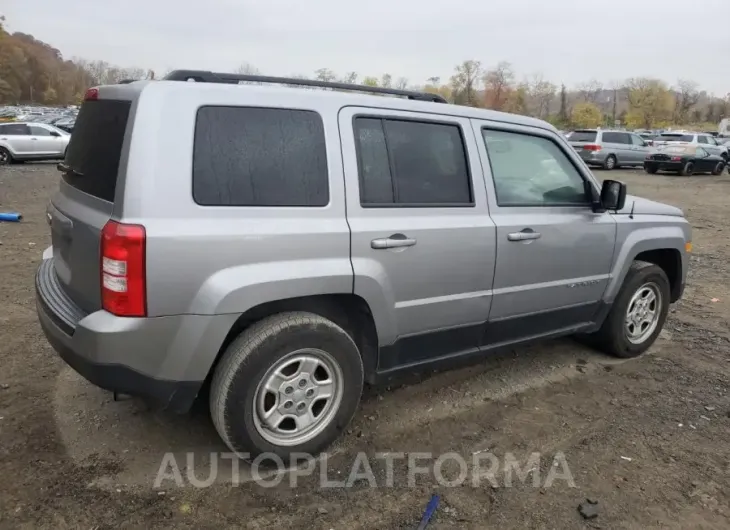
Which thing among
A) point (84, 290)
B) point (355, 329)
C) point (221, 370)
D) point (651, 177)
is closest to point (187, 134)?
point (84, 290)

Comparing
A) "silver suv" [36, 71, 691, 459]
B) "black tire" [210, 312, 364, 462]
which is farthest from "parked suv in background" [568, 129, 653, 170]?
"black tire" [210, 312, 364, 462]

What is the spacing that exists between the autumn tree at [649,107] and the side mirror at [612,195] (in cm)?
8831

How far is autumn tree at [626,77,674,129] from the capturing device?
82500 millimetres

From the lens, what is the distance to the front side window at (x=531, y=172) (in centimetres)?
367

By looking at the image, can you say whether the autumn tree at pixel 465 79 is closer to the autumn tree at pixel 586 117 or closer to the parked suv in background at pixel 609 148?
the autumn tree at pixel 586 117

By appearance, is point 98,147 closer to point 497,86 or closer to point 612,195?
point 612,195

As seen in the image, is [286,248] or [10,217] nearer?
[286,248]

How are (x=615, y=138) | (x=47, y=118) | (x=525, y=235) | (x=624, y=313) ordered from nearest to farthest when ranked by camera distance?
(x=525, y=235) → (x=624, y=313) → (x=615, y=138) → (x=47, y=118)

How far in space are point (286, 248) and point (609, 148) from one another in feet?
78.9

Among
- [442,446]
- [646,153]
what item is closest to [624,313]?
[442,446]

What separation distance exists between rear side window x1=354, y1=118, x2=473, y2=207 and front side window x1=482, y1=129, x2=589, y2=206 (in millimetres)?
273

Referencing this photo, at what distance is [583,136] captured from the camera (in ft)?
80.5

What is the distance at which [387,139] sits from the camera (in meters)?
3.24

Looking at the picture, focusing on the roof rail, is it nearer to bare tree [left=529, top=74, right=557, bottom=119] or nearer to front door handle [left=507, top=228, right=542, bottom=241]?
front door handle [left=507, top=228, right=542, bottom=241]
